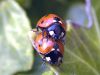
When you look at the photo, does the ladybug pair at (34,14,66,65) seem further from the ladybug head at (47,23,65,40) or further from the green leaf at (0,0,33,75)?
the green leaf at (0,0,33,75)

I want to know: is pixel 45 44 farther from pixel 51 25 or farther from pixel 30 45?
pixel 30 45

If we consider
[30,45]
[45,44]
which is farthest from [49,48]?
[30,45]

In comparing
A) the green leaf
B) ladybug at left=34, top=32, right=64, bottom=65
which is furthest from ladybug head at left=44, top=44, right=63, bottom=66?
the green leaf

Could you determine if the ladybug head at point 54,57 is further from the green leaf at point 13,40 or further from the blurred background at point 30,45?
the green leaf at point 13,40

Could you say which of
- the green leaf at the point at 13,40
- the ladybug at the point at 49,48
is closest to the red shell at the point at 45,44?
the ladybug at the point at 49,48

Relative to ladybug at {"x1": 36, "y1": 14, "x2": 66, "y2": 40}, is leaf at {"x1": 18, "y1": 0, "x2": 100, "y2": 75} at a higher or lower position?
lower

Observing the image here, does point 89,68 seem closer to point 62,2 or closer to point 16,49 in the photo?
point 16,49

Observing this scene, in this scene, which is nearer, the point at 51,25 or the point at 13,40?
the point at 51,25
